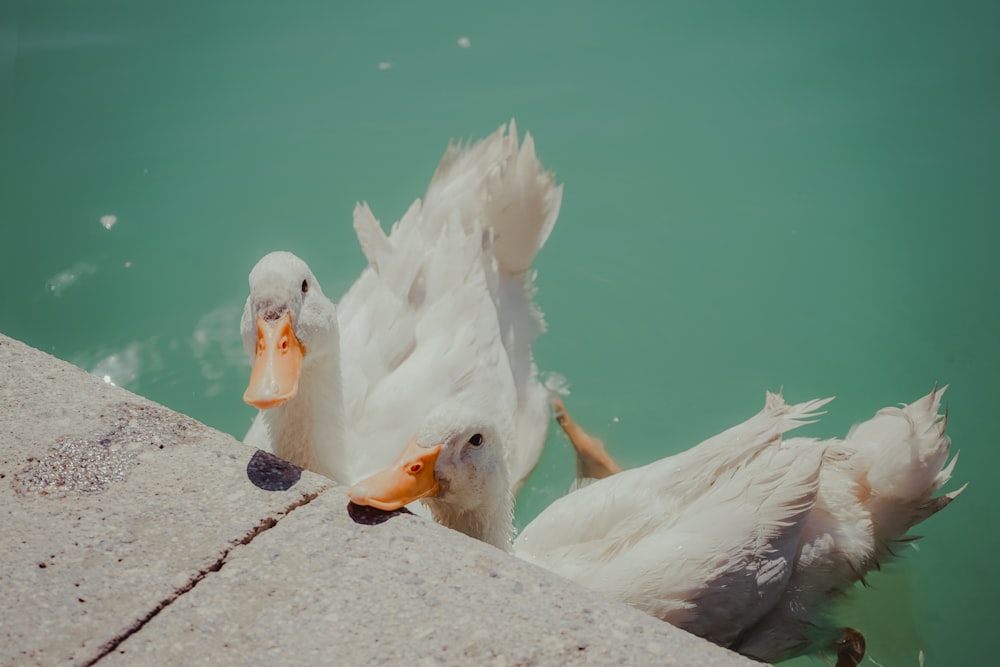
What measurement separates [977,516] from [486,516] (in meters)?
2.92

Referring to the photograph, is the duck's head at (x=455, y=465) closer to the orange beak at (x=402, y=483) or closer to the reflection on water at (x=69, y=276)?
the orange beak at (x=402, y=483)

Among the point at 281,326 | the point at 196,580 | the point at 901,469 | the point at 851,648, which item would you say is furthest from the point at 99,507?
the point at 851,648

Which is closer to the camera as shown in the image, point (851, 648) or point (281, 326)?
point (281, 326)

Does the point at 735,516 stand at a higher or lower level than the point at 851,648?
higher

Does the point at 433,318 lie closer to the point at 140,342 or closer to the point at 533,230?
the point at 533,230

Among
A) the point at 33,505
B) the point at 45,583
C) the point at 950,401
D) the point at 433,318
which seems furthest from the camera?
the point at 950,401

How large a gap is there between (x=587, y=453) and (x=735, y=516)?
169 centimetres

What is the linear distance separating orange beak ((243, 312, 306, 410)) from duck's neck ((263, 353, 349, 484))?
32cm

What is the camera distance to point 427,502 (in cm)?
261

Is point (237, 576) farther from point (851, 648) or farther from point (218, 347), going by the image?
point (218, 347)

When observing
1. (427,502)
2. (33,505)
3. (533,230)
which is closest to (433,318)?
(533,230)

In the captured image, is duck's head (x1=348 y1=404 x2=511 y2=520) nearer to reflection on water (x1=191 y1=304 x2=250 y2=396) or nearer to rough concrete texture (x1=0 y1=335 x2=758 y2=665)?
rough concrete texture (x1=0 y1=335 x2=758 y2=665)

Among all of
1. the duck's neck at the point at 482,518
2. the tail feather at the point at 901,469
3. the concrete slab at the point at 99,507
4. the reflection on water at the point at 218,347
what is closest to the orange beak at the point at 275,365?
the concrete slab at the point at 99,507

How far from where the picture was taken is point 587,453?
14.3 ft
